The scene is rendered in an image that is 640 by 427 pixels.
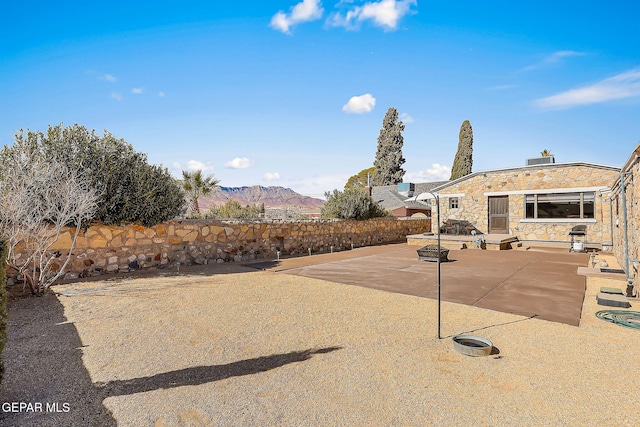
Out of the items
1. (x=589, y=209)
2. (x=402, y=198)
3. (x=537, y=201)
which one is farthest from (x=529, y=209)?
(x=402, y=198)

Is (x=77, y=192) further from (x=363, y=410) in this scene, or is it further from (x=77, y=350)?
(x=363, y=410)

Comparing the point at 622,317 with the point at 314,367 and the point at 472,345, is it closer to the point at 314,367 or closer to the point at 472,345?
the point at 472,345

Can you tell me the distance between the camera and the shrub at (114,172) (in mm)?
7777

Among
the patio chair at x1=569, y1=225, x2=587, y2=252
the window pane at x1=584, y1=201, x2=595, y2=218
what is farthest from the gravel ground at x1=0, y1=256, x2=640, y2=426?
the window pane at x1=584, y1=201, x2=595, y2=218

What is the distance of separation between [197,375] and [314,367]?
1163 millimetres

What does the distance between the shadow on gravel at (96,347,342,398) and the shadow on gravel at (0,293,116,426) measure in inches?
6.5

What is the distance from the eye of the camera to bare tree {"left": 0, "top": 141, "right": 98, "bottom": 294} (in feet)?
20.4

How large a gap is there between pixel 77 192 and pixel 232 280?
12.5ft

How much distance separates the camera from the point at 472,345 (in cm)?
412

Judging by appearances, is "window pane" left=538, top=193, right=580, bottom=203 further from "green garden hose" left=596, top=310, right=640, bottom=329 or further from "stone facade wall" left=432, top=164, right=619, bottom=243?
"green garden hose" left=596, top=310, right=640, bottom=329

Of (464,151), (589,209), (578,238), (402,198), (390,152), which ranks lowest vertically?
(578,238)

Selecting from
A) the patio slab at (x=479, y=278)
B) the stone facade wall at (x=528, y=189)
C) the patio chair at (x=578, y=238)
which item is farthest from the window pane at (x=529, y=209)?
the patio slab at (x=479, y=278)

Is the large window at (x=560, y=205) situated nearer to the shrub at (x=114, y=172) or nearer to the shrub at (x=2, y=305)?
the shrub at (x=114, y=172)

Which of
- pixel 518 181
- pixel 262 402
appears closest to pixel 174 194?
pixel 262 402
